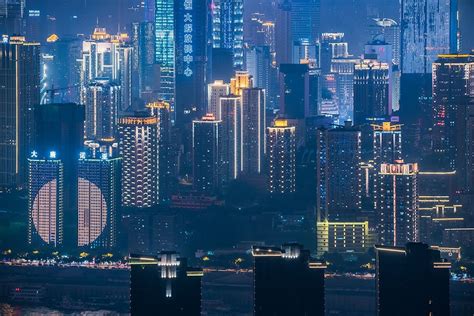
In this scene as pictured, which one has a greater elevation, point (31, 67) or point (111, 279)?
point (31, 67)

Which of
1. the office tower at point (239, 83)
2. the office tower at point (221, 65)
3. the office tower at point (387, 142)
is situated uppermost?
the office tower at point (221, 65)

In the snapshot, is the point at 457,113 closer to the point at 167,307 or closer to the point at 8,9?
the point at 8,9

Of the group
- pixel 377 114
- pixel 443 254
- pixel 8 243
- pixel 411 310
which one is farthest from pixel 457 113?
pixel 411 310

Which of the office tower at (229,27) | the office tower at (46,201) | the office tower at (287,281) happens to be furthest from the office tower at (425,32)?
the office tower at (287,281)

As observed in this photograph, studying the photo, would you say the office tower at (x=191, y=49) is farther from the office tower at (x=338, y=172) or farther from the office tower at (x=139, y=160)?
the office tower at (x=338, y=172)

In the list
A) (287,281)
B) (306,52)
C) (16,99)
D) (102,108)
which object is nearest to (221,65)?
(102,108)
